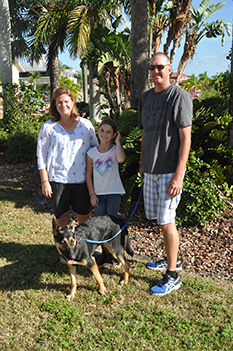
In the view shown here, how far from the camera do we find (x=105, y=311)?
3.12 m

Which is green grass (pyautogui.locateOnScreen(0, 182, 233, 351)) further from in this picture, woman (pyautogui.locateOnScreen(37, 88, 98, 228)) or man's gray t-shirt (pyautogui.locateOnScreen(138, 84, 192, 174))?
man's gray t-shirt (pyautogui.locateOnScreen(138, 84, 192, 174))

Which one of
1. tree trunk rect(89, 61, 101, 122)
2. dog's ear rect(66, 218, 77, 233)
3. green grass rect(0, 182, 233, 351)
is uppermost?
tree trunk rect(89, 61, 101, 122)

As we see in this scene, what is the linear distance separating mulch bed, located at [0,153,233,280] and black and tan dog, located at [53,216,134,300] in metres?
0.98

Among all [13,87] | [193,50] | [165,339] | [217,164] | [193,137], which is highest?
[193,50]

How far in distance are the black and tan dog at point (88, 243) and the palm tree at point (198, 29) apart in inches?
338

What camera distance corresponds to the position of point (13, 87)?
10.7 metres

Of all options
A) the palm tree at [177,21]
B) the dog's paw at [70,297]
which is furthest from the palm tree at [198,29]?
the dog's paw at [70,297]

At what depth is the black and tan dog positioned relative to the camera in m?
2.89

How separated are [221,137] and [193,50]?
26.3 ft

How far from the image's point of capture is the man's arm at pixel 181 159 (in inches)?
113

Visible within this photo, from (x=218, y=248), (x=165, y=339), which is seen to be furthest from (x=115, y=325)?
(x=218, y=248)

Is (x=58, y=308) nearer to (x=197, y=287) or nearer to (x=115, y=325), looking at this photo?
(x=115, y=325)

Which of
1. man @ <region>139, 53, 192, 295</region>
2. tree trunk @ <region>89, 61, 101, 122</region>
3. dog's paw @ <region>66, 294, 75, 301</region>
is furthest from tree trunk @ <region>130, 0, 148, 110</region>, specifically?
tree trunk @ <region>89, 61, 101, 122</region>

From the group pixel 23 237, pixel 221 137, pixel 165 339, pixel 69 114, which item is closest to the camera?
pixel 165 339
